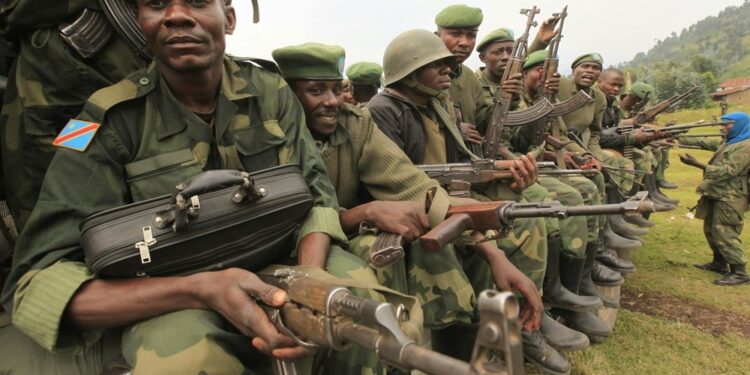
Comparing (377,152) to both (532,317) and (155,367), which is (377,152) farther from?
(155,367)

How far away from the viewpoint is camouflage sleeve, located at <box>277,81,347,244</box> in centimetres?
211

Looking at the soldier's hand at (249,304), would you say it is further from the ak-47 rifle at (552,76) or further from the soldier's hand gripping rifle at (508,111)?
the ak-47 rifle at (552,76)

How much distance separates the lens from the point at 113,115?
191 cm

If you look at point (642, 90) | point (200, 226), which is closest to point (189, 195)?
point (200, 226)

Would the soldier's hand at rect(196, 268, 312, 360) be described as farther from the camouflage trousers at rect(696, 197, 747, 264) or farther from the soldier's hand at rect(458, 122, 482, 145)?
the camouflage trousers at rect(696, 197, 747, 264)

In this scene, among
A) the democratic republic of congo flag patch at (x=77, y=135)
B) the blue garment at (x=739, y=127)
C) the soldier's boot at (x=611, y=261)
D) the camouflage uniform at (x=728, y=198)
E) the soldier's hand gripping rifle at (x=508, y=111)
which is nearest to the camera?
the democratic republic of congo flag patch at (x=77, y=135)

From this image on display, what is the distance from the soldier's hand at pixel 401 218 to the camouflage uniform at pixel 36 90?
1.46m

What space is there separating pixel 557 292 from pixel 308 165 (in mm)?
2714

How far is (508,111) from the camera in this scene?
5.02 meters

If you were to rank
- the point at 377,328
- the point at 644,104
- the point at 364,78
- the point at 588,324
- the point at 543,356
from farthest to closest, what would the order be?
the point at 644,104 < the point at 364,78 < the point at 588,324 < the point at 543,356 < the point at 377,328

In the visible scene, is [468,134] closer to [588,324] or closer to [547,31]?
[588,324]

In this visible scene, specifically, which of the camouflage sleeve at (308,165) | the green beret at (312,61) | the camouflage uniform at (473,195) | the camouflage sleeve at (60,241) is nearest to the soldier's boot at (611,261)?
the camouflage uniform at (473,195)

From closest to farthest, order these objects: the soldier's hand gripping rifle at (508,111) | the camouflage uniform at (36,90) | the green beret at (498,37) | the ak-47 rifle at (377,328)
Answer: the ak-47 rifle at (377,328), the camouflage uniform at (36,90), the soldier's hand gripping rifle at (508,111), the green beret at (498,37)

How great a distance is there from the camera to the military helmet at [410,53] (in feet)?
12.1
